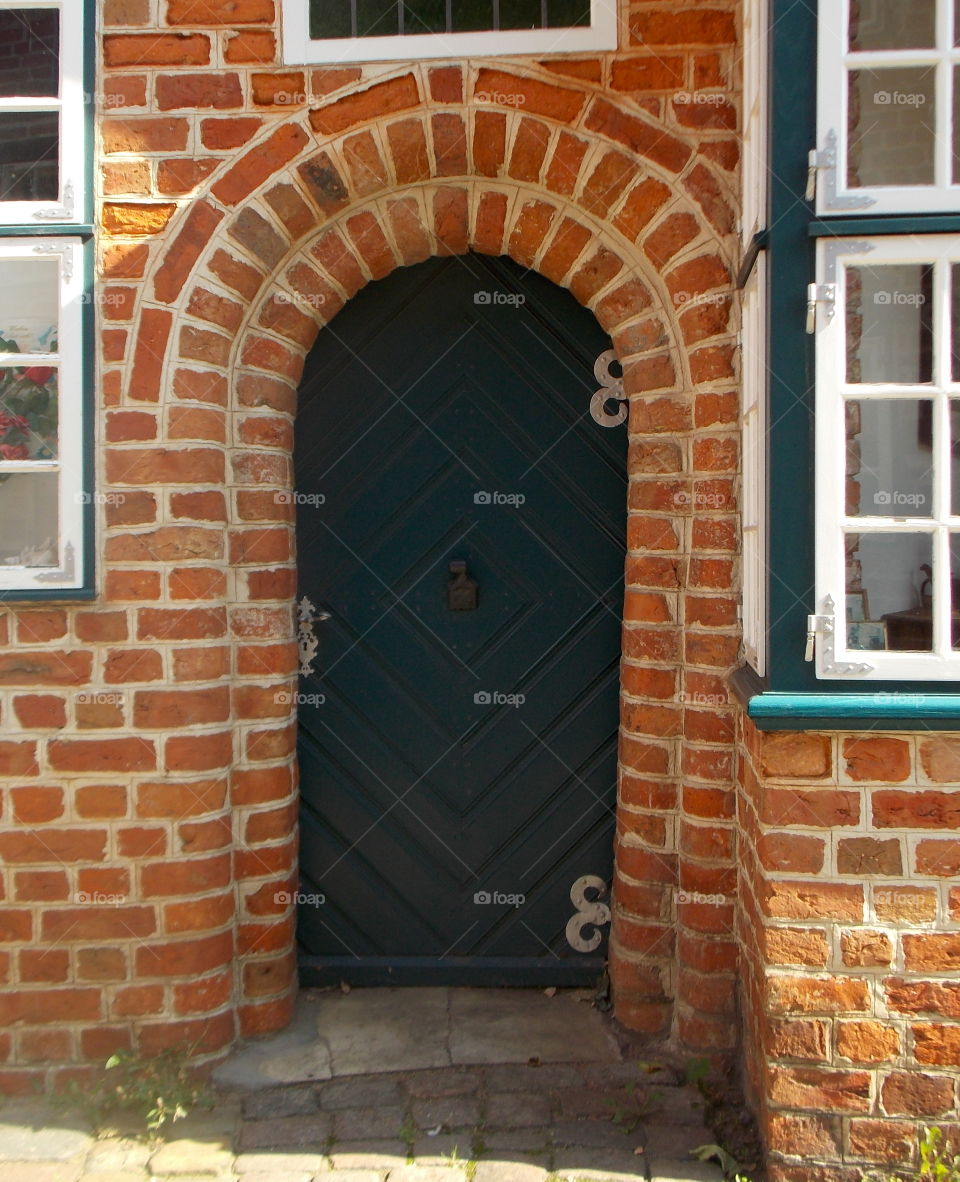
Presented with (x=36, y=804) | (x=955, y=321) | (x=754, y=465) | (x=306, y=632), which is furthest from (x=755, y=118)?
(x=36, y=804)

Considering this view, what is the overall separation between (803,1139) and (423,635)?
71.1 inches

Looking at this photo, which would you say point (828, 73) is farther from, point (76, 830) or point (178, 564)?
point (76, 830)

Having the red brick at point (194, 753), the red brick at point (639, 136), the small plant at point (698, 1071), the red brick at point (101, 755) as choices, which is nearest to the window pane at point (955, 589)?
the red brick at point (639, 136)

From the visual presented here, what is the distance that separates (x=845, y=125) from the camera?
2.59 meters

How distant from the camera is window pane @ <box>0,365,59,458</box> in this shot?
3.14 metres

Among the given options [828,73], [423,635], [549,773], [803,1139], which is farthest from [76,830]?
[828,73]

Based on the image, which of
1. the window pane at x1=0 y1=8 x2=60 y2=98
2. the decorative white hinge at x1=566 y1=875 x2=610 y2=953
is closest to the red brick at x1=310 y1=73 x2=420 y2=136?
the window pane at x1=0 y1=8 x2=60 y2=98

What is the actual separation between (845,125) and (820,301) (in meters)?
0.43

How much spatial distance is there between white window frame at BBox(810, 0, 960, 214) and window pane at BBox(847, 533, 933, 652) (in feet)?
2.58

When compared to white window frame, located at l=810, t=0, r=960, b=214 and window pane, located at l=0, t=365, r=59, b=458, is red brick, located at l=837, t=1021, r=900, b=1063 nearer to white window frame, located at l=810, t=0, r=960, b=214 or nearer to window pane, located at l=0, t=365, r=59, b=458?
white window frame, located at l=810, t=0, r=960, b=214

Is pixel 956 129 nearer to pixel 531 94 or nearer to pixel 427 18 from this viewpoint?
pixel 531 94

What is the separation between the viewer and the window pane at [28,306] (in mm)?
3131

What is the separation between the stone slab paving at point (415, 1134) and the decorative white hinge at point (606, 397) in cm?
198

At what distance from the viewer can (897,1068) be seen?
2.69 metres
